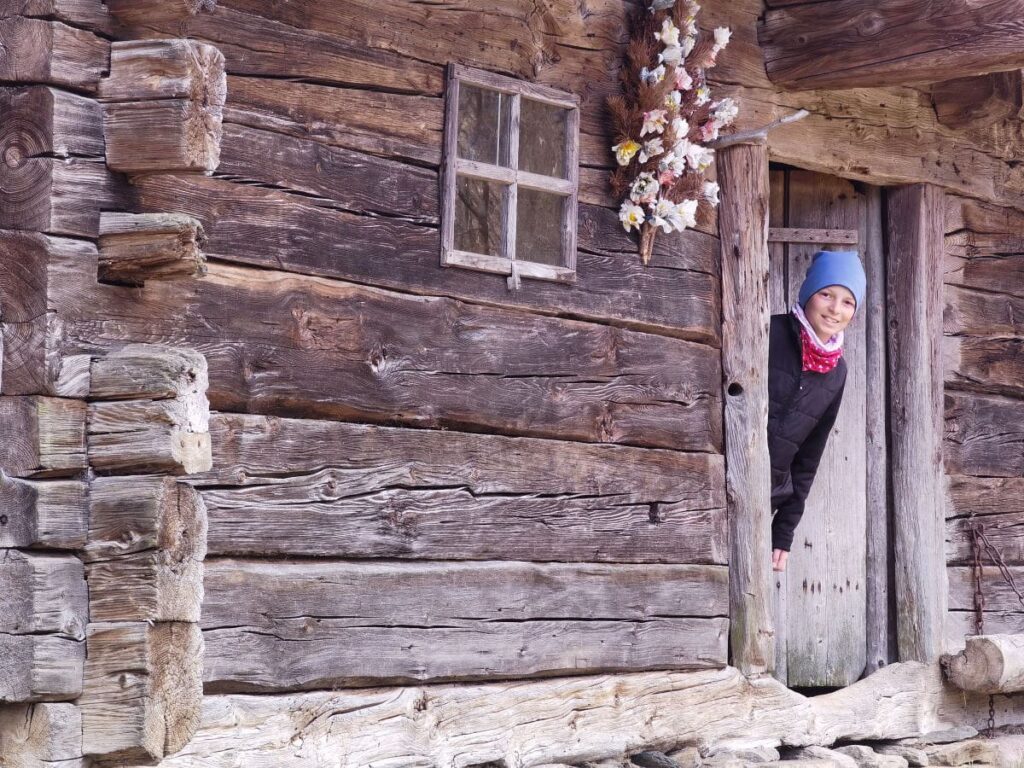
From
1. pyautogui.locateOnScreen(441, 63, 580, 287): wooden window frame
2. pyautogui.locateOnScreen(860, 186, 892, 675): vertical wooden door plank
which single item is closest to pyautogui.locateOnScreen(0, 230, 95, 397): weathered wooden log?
pyautogui.locateOnScreen(441, 63, 580, 287): wooden window frame

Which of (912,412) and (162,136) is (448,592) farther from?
(912,412)

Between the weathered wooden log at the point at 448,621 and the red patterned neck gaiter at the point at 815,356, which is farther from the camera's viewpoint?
the red patterned neck gaiter at the point at 815,356

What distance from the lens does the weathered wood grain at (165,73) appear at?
3.94 meters

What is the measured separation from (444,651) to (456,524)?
410mm

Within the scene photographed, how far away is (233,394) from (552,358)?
133 cm

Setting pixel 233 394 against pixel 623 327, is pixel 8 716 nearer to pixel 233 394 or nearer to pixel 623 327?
pixel 233 394

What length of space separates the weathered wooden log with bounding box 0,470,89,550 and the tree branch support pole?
2.84 m

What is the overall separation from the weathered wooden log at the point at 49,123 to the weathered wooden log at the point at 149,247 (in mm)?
201

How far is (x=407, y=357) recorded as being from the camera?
15.9 feet

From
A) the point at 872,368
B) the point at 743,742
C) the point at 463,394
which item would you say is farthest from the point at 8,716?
the point at 872,368

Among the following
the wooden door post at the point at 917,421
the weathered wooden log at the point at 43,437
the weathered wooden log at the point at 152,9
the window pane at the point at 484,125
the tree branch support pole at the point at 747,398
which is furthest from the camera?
the wooden door post at the point at 917,421

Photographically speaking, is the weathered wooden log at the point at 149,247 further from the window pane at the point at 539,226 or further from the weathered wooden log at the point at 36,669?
the window pane at the point at 539,226

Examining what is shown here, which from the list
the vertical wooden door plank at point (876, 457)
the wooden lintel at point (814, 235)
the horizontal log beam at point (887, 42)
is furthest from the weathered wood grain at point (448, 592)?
the horizontal log beam at point (887, 42)

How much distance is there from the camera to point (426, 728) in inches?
191
